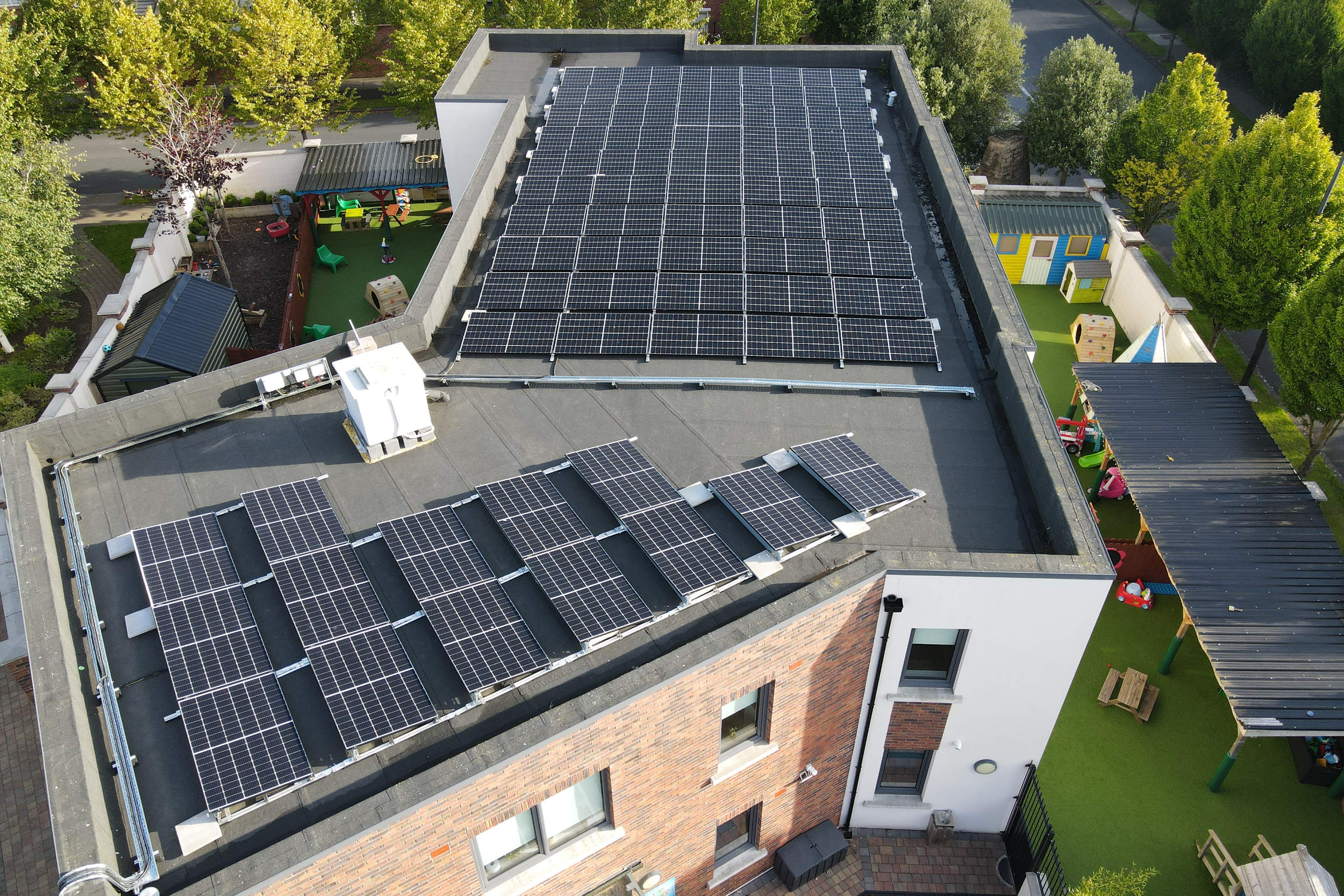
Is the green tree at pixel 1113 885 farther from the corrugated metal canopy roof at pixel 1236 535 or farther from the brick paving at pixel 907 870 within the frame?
the corrugated metal canopy roof at pixel 1236 535

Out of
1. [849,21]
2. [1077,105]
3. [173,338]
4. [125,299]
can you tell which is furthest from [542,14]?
[1077,105]

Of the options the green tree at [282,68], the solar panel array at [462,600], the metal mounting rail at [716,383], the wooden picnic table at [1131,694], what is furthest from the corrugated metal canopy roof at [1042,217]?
the green tree at [282,68]

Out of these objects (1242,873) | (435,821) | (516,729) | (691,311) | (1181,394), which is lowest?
(1242,873)

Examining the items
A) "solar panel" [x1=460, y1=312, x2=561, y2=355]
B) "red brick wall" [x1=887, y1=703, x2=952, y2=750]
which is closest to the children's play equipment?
"red brick wall" [x1=887, y1=703, x2=952, y2=750]

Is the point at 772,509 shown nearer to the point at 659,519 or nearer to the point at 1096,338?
the point at 659,519

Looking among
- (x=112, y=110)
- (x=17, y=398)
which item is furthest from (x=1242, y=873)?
(x=112, y=110)

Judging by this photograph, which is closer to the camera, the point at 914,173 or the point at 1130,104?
the point at 914,173

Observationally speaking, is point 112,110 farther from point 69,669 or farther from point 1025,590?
point 1025,590
